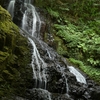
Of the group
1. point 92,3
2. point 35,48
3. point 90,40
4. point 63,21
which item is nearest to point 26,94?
point 35,48

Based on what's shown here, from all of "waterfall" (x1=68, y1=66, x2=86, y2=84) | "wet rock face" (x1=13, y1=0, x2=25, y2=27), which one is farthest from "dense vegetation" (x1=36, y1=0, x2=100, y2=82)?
"wet rock face" (x1=13, y1=0, x2=25, y2=27)

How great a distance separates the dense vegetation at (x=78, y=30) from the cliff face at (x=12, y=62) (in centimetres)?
433

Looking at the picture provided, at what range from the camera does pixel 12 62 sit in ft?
24.0

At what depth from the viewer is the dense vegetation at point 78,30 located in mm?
12238

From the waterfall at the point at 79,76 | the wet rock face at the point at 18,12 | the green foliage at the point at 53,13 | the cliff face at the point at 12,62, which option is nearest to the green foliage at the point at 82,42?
the green foliage at the point at 53,13

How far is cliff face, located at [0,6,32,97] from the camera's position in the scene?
265 inches

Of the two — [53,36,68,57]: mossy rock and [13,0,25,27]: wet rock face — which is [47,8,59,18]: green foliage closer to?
[53,36,68,57]: mossy rock

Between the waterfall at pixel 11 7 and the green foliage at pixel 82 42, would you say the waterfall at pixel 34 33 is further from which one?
the green foliage at pixel 82 42

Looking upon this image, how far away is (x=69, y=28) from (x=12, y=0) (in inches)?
169

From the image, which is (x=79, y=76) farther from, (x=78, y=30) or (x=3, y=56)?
(x=78, y=30)

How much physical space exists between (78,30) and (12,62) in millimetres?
8858

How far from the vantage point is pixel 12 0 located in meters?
13.6

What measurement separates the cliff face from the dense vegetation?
4.33 m

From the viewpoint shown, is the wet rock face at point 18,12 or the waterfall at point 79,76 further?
the wet rock face at point 18,12
